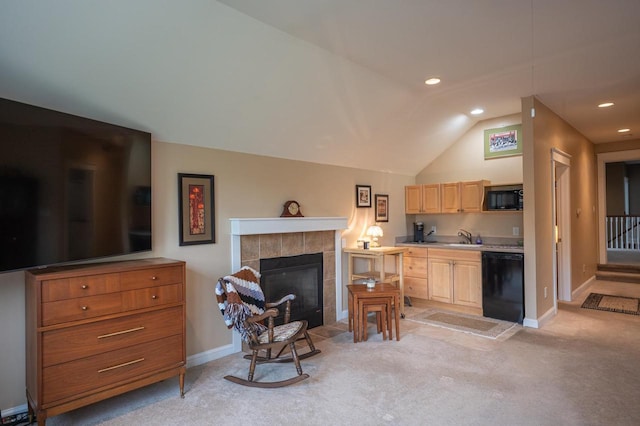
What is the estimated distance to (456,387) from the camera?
2.79 meters

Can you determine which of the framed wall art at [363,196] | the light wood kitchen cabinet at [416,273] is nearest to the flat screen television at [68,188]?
the framed wall art at [363,196]

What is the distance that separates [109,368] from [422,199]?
4.68m

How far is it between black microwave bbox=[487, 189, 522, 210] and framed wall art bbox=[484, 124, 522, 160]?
569 mm

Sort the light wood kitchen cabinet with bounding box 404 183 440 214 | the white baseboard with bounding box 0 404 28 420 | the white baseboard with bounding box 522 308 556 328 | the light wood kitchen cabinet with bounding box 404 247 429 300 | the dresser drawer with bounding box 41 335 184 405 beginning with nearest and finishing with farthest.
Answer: the dresser drawer with bounding box 41 335 184 405
the white baseboard with bounding box 0 404 28 420
the white baseboard with bounding box 522 308 556 328
the light wood kitchen cabinet with bounding box 404 247 429 300
the light wood kitchen cabinet with bounding box 404 183 440 214

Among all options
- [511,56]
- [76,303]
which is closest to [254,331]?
[76,303]

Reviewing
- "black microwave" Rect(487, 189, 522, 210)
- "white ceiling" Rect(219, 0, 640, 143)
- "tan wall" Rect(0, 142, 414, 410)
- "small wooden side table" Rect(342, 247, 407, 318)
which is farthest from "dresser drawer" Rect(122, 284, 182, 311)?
"black microwave" Rect(487, 189, 522, 210)

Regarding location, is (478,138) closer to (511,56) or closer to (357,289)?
(511,56)

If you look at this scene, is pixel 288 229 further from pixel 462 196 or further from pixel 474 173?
pixel 474 173

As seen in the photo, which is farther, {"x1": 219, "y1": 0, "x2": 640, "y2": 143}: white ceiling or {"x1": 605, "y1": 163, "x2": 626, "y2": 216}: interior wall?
{"x1": 605, "y1": 163, "x2": 626, "y2": 216}: interior wall

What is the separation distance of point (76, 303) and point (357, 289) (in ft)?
8.71

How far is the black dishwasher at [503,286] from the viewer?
4.36 m

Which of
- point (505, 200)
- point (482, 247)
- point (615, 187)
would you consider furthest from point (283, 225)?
point (615, 187)

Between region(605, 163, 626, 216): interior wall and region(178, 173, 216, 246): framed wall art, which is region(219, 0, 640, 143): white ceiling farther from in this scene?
region(605, 163, 626, 216): interior wall

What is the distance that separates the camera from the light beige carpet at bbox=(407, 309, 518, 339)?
13.4 ft
